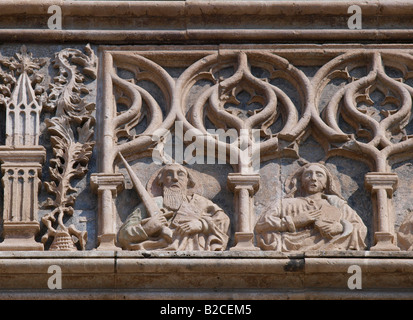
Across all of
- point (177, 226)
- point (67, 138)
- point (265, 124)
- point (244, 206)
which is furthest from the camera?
point (265, 124)

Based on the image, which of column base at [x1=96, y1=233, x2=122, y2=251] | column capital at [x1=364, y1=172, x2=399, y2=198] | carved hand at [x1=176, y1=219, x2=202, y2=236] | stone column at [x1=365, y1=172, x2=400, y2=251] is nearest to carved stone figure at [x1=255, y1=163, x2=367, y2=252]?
stone column at [x1=365, y1=172, x2=400, y2=251]

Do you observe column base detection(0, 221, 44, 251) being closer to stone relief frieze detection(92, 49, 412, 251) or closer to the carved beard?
stone relief frieze detection(92, 49, 412, 251)

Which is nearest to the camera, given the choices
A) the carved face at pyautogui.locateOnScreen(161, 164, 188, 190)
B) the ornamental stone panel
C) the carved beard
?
the ornamental stone panel

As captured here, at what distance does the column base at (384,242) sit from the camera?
11281mm

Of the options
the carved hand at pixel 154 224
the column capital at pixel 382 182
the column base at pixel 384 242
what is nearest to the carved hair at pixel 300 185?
the column capital at pixel 382 182

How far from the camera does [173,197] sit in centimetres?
1162

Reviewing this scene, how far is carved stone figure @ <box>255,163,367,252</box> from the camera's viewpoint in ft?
37.2

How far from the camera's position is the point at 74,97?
1206 centimetres

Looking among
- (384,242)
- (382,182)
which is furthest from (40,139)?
(384,242)

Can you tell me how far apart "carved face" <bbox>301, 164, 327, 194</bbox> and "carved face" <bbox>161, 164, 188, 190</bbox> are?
83 cm

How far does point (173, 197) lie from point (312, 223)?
0.98 meters

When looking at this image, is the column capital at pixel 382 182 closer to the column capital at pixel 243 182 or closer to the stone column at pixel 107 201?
the column capital at pixel 243 182

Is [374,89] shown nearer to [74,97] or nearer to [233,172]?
[233,172]

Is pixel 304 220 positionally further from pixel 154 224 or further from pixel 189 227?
pixel 154 224
